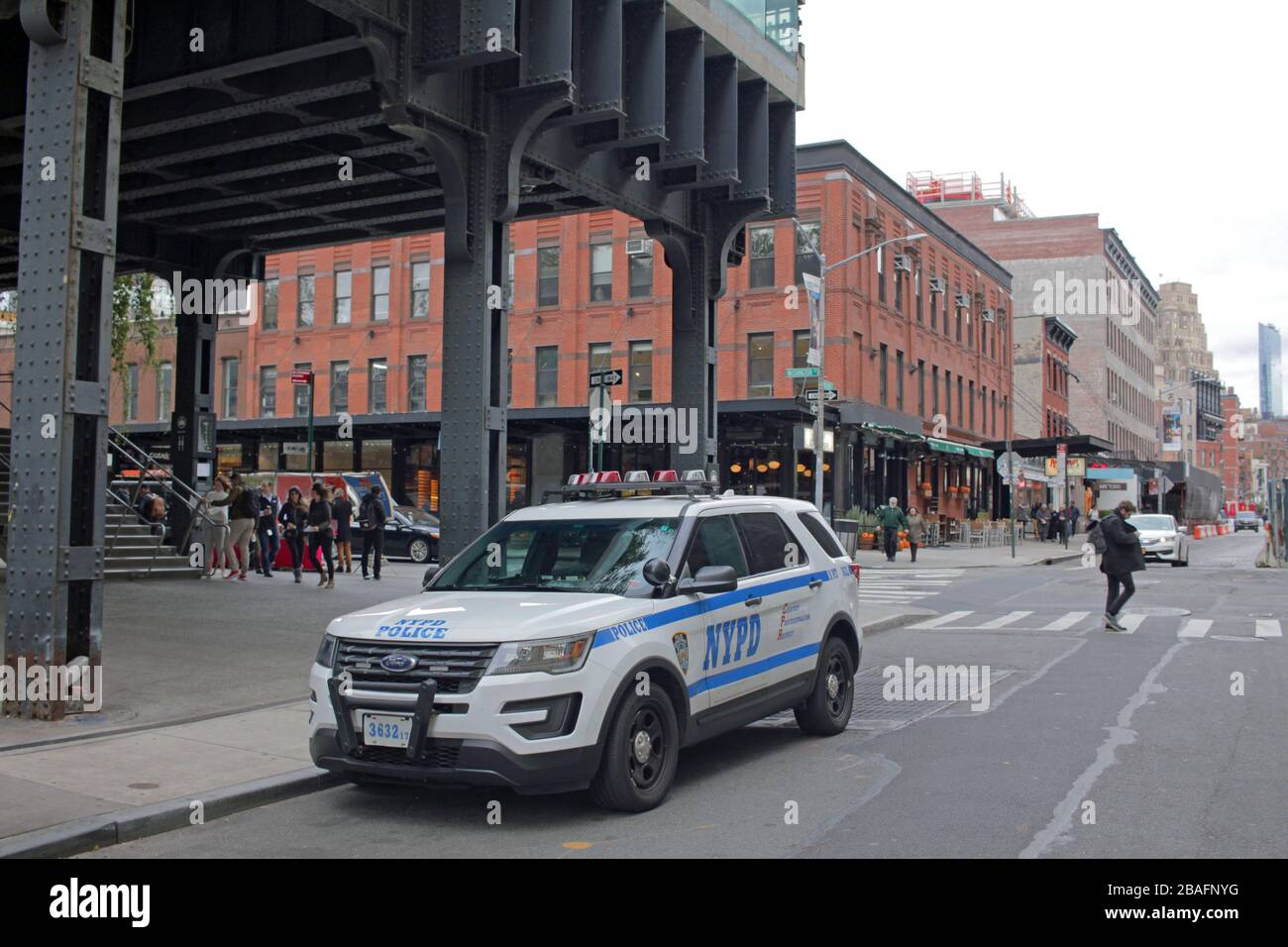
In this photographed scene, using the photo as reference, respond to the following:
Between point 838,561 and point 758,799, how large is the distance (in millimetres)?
2898

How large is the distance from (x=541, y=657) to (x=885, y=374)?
126 ft

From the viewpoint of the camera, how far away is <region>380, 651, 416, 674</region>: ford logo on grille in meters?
6.34

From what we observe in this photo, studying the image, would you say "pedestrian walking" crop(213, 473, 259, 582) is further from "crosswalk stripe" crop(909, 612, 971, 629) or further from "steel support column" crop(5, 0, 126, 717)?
"steel support column" crop(5, 0, 126, 717)

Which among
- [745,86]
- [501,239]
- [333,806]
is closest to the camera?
[333,806]

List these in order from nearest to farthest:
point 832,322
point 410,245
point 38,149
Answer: point 38,149
point 832,322
point 410,245

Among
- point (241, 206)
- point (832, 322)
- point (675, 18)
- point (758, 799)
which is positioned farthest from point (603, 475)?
point (832, 322)

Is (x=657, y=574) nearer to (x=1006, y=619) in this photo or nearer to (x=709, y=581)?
(x=709, y=581)

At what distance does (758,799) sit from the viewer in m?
7.03

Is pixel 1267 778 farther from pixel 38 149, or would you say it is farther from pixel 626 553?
pixel 38 149

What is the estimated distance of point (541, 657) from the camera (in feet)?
20.6

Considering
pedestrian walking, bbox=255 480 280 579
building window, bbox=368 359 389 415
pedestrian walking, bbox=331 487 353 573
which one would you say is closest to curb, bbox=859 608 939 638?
pedestrian walking, bbox=331 487 353 573

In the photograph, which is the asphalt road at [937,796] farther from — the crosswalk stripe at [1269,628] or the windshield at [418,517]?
the windshield at [418,517]

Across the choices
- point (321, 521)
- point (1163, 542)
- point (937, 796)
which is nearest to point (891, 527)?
point (1163, 542)

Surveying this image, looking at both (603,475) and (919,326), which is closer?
(603,475)
